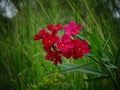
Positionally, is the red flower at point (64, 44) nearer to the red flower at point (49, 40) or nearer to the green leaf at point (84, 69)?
the red flower at point (49, 40)

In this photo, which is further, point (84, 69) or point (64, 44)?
point (84, 69)

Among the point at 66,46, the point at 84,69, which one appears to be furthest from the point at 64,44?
the point at 84,69

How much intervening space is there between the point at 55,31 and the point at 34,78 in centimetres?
64

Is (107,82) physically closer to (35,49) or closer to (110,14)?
(110,14)

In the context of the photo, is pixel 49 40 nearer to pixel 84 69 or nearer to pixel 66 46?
pixel 66 46

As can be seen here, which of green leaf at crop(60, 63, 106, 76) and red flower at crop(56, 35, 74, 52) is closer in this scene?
red flower at crop(56, 35, 74, 52)

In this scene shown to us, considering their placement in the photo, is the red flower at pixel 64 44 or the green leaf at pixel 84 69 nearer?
the red flower at pixel 64 44

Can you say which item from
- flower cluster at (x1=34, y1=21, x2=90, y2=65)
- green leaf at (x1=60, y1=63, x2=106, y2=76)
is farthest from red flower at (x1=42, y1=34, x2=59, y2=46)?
green leaf at (x1=60, y1=63, x2=106, y2=76)

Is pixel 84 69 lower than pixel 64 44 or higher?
lower

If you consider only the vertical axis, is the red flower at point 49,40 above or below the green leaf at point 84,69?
above

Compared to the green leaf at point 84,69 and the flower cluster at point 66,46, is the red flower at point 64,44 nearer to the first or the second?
the flower cluster at point 66,46

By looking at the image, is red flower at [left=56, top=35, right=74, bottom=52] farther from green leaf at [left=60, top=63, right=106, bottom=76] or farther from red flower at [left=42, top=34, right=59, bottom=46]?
green leaf at [left=60, top=63, right=106, bottom=76]

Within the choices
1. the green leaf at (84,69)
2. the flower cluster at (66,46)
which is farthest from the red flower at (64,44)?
the green leaf at (84,69)

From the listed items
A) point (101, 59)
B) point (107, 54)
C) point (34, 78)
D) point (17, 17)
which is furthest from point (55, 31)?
point (17, 17)
